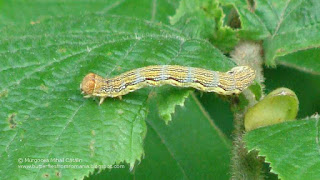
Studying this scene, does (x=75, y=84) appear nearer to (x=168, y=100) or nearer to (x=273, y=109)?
(x=168, y=100)

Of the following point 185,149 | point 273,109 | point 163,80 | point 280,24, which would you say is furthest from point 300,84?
point 163,80

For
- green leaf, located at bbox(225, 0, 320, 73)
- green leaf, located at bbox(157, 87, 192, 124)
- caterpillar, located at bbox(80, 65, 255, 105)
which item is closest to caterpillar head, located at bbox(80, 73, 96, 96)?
caterpillar, located at bbox(80, 65, 255, 105)

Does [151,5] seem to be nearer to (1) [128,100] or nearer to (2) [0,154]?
(1) [128,100]

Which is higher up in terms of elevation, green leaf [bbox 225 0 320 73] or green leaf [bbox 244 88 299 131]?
green leaf [bbox 225 0 320 73]

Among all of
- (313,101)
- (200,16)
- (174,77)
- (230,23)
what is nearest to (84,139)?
(174,77)

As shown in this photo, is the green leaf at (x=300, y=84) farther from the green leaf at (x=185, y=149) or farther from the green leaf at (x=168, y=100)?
the green leaf at (x=168, y=100)

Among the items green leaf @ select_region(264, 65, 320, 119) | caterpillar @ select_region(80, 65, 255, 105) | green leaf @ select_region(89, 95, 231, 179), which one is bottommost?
green leaf @ select_region(89, 95, 231, 179)

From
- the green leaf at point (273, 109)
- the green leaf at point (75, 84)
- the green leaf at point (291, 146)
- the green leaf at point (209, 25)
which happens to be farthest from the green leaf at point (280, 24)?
the green leaf at point (291, 146)

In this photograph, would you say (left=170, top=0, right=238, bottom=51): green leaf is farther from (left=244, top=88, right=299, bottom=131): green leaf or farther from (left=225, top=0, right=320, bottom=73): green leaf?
(left=244, top=88, right=299, bottom=131): green leaf
